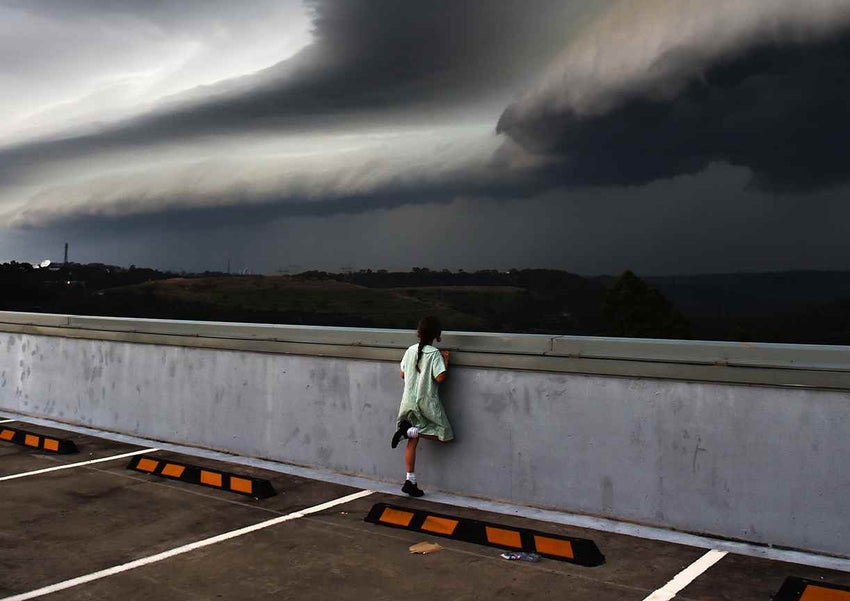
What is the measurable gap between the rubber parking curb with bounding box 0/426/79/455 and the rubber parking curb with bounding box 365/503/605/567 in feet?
15.9

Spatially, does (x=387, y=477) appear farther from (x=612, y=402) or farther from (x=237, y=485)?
(x=612, y=402)

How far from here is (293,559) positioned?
538 centimetres

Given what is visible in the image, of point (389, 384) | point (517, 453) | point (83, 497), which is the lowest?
point (83, 497)

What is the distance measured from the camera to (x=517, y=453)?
6.66 meters

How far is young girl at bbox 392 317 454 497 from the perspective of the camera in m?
6.76

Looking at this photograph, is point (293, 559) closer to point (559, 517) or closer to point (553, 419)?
point (559, 517)

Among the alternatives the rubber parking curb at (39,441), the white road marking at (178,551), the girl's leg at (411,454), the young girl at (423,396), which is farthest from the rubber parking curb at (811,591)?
the rubber parking curb at (39,441)

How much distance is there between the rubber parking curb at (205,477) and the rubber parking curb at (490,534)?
1335mm

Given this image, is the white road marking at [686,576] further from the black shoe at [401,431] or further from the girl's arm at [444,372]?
the black shoe at [401,431]

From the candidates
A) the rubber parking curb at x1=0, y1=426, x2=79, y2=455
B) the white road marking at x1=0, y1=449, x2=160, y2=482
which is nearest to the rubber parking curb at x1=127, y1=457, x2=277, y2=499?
the white road marking at x1=0, y1=449, x2=160, y2=482

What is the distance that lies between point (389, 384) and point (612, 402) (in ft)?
7.85

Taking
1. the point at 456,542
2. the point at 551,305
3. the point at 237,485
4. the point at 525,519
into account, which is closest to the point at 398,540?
the point at 456,542

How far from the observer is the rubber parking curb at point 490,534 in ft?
17.4

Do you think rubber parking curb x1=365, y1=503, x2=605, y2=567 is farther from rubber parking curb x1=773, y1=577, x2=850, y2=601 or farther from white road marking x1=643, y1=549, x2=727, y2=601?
rubber parking curb x1=773, y1=577, x2=850, y2=601
